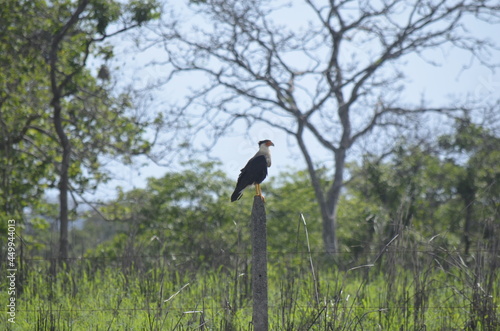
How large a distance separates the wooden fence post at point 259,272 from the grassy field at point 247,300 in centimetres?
53

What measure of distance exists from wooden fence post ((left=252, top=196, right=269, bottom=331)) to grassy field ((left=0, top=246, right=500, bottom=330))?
0.53 m

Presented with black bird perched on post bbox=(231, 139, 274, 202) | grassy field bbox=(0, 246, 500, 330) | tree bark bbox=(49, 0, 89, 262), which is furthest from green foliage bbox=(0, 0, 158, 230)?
black bird perched on post bbox=(231, 139, 274, 202)

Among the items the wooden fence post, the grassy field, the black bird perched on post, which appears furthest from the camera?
the black bird perched on post

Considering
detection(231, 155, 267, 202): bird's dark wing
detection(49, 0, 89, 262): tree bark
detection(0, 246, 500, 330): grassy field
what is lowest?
detection(0, 246, 500, 330): grassy field

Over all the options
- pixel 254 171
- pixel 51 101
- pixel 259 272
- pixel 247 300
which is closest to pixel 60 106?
pixel 51 101

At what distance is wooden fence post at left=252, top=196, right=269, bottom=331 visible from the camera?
5.02 metres

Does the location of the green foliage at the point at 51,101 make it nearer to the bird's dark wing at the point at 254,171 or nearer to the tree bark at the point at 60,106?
the tree bark at the point at 60,106

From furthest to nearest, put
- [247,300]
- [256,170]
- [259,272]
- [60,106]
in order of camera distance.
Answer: [60,106] < [247,300] < [256,170] < [259,272]

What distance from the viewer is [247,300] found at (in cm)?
778

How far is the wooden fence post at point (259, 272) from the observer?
5020mm

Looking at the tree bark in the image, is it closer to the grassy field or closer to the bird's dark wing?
the grassy field

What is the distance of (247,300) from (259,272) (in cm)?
286

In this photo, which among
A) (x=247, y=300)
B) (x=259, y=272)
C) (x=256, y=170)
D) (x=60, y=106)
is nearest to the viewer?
(x=259, y=272)

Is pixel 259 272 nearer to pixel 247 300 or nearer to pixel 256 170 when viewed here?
pixel 256 170
